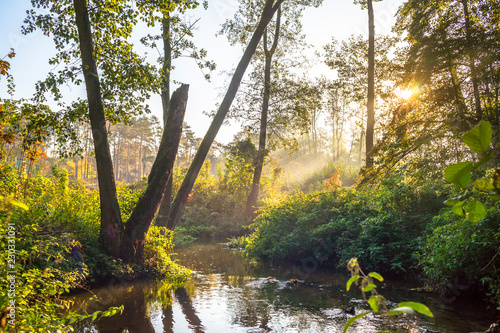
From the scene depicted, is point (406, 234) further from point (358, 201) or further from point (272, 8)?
point (272, 8)

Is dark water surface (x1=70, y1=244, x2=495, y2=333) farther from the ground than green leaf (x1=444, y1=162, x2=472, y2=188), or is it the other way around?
green leaf (x1=444, y1=162, x2=472, y2=188)

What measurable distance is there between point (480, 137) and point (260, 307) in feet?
20.4

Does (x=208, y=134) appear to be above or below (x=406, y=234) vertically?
above

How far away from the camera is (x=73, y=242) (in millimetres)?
5871

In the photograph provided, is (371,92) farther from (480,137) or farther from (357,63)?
(480,137)

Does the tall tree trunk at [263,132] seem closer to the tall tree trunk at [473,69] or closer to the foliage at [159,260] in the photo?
the foliage at [159,260]

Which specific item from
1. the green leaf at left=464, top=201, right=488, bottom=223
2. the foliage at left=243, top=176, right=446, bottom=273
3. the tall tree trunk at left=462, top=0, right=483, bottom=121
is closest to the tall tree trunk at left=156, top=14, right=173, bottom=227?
the foliage at left=243, top=176, right=446, bottom=273

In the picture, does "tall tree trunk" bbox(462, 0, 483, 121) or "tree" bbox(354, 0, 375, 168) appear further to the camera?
"tree" bbox(354, 0, 375, 168)

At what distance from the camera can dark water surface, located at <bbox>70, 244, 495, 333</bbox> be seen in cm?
512

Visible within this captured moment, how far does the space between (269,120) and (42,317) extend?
1621 cm

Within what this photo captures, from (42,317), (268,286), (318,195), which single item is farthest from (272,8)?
(42,317)

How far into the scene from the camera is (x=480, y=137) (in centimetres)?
67

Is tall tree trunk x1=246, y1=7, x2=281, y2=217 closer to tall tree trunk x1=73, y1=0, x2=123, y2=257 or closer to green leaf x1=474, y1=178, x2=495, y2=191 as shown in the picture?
tall tree trunk x1=73, y1=0, x2=123, y2=257

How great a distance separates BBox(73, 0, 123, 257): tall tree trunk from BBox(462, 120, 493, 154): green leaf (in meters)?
7.32
